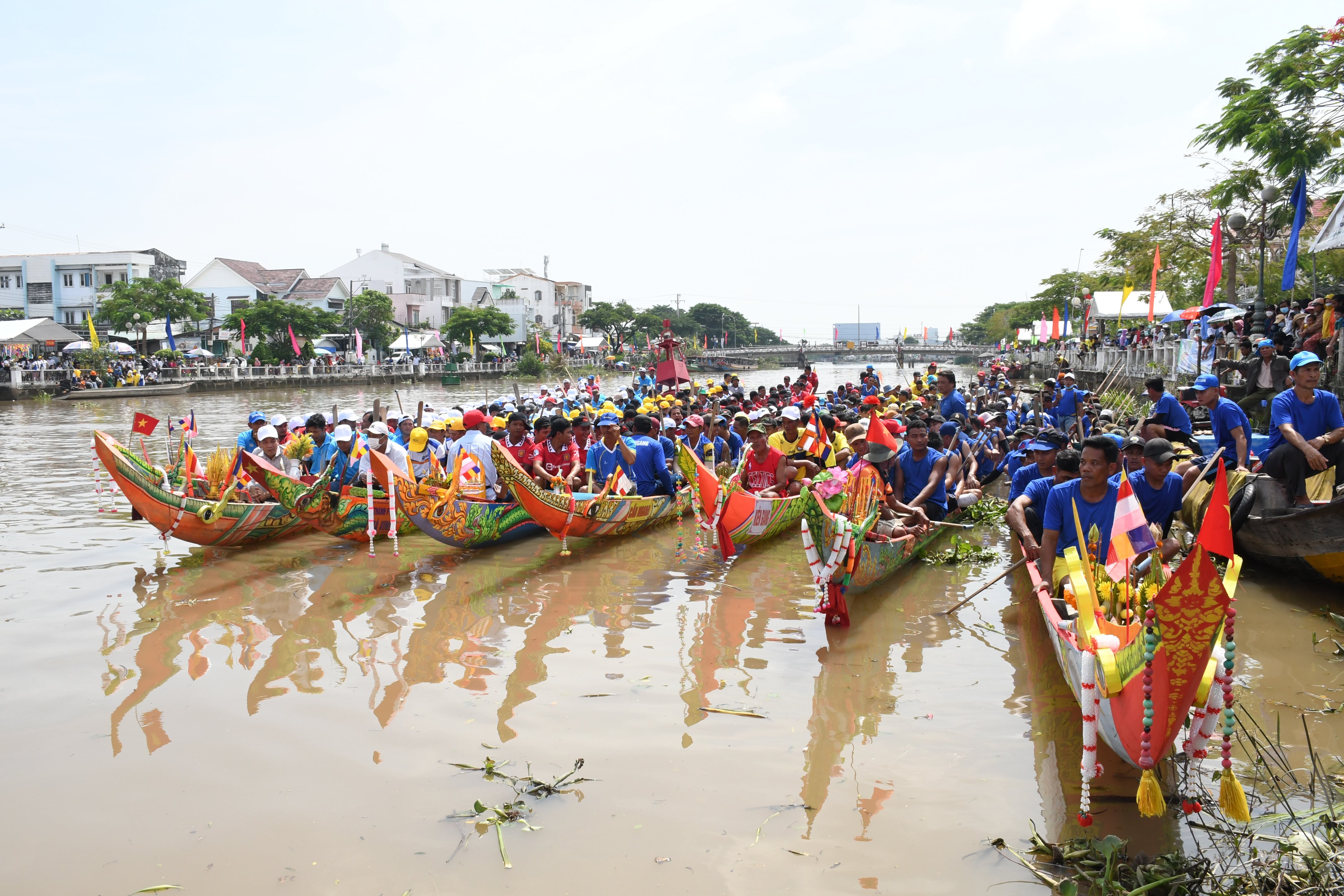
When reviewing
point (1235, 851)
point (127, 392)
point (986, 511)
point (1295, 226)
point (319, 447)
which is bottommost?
point (1235, 851)

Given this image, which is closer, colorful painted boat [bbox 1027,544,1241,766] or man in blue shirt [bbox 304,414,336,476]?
colorful painted boat [bbox 1027,544,1241,766]

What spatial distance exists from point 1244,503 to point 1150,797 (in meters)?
4.71

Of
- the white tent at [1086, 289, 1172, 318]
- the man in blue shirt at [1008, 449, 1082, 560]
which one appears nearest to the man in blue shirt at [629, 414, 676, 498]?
the man in blue shirt at [1008, 449, 1082, 560]

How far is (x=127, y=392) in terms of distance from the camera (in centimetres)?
3609

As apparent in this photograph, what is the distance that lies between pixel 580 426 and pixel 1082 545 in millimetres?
7252

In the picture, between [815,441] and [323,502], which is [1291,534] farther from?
[323,502]

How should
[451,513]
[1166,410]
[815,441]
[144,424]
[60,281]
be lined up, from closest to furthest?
[1166,410], [451,513], [144,424], [815,441], [60,281]

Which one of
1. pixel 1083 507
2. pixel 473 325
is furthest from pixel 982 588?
pixel 473 325

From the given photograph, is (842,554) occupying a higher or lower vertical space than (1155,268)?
lower

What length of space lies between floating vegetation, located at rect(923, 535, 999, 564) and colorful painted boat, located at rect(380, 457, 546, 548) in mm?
4348

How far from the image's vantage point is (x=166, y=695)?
5809 mm

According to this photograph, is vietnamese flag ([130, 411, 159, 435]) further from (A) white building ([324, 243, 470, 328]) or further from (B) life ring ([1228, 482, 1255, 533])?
(A) white building ([324, 243, 470, 328])

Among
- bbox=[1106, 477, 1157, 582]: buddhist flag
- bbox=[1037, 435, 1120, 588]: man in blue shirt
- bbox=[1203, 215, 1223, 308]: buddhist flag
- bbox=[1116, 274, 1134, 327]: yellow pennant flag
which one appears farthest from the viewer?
bbox=[1116, 274, 1134, 327]: yellow pennant flag

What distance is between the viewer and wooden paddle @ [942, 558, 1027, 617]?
20.6 ft
